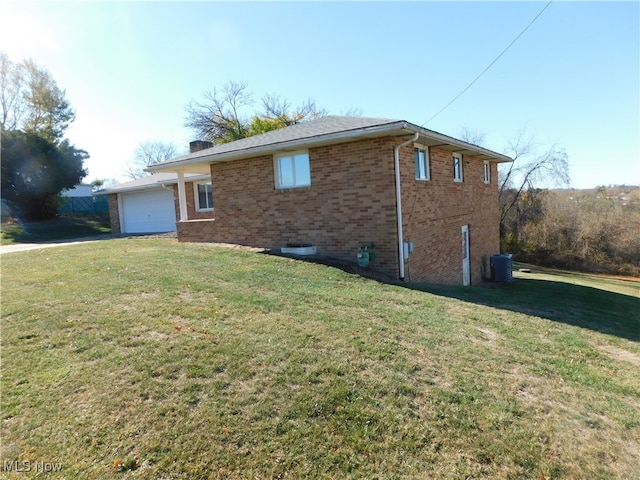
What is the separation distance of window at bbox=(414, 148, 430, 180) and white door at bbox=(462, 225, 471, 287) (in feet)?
12.6

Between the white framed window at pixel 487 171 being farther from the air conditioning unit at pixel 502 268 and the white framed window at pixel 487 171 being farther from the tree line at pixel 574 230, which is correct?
the tree line at pixel 574 230

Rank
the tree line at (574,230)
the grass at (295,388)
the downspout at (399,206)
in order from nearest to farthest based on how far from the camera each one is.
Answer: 1. the grass at (295,388)
2. the downspout at (399,206)
3. the tree line at (574,230)

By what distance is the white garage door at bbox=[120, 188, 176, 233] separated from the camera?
74.7 feet

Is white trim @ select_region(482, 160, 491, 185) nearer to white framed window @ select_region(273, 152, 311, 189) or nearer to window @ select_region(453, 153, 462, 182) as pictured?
window @ select_region(453, 153, 462, 182)

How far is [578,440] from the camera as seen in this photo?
3.41 metres

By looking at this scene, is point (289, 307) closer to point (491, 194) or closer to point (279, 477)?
point (279, 477)

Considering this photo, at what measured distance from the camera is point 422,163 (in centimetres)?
1110

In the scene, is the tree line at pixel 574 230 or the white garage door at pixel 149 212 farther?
the tree line at pixel 574 230

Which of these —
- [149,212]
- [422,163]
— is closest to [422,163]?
[422,163]

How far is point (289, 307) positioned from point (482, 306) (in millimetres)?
4204

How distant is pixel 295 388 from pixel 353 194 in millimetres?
6739

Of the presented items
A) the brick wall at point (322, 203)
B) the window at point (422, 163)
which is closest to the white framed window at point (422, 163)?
the window at point (422, 163)

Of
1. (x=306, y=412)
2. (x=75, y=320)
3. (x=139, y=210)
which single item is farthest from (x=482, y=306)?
(x=139, y=210)

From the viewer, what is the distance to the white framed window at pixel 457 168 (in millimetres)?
13398
